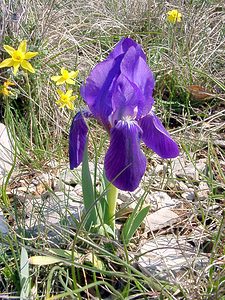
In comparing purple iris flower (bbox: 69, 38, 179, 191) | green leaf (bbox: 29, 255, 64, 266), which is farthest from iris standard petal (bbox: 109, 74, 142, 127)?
green leaf (bbox: 29, 255, 64, 266)

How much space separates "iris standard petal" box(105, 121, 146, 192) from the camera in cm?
129

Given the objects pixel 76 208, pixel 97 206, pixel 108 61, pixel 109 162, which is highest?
pixel 108 61

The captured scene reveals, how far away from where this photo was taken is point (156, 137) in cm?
142

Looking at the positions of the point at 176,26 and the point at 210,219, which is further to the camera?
the point at 176,26

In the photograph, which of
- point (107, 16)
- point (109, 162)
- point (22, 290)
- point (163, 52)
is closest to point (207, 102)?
point (163, 52)

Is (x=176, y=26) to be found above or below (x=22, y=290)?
above

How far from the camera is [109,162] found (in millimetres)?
1300

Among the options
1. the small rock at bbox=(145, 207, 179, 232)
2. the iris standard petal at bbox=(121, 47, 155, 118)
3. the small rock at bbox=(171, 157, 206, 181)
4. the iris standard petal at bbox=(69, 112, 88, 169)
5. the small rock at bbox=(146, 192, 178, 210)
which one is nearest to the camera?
the iris standard petal at bbox=(121, 47, 155, 118)

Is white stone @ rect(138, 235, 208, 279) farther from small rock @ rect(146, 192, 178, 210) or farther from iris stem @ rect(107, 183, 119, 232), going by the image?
small rock @ rect(146, 192, 178, 210)

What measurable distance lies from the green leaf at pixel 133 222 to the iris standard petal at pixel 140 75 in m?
0.24

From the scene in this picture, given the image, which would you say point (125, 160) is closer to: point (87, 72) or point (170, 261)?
point (170, 261)

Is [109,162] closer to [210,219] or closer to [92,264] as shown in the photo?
[92,264]

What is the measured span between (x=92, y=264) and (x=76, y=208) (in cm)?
33

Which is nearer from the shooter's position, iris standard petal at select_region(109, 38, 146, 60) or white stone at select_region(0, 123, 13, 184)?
iris standard petal at select_region(109, 38, 146, 60)
